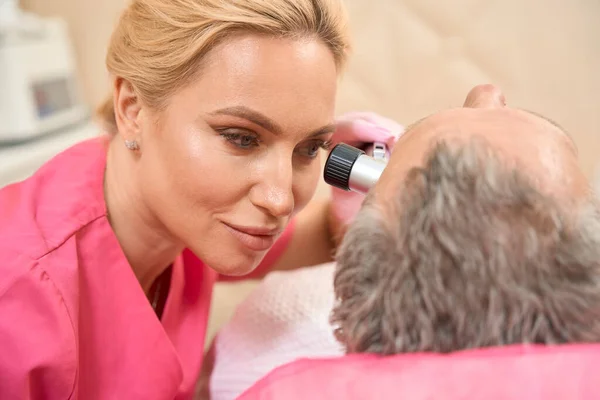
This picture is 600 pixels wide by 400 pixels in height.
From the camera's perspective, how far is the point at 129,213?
82 centimetres

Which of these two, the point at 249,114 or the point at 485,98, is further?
the point at 249,114

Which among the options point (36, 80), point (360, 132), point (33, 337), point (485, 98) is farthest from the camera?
point (36, 80)

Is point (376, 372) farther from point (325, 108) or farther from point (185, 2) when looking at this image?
point (185, 2)

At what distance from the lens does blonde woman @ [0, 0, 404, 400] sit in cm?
66

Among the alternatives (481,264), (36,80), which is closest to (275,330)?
(481,264)

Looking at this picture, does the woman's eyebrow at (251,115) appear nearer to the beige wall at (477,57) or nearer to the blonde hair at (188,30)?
the blonde hair at (188,30)

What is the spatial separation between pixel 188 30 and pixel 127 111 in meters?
0.16

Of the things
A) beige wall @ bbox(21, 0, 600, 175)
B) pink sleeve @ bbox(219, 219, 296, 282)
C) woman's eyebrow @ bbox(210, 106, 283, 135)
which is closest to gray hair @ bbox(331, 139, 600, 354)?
woman's eyebrow @ bbox(210, 106, 283, 135)

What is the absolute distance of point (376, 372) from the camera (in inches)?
15.0

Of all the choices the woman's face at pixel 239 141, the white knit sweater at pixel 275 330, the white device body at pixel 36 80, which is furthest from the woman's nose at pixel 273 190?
the white device body at pixel 36 80

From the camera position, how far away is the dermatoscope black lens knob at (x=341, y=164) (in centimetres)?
70

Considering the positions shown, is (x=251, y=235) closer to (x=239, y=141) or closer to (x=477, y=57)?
(x=239, y=141)

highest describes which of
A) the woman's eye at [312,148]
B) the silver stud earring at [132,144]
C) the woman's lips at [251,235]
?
the woman's eye at [312,148]

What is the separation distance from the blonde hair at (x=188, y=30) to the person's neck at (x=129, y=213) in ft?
0.39
